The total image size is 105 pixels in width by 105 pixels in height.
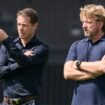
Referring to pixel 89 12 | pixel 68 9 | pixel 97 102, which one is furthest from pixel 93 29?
pixel 68 9

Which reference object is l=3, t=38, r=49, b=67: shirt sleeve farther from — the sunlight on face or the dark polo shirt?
the sunlight on face

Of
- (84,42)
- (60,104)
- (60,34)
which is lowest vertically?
(60,104)

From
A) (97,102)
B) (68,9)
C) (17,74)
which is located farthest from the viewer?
(68,9)

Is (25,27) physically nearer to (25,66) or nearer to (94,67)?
(25,66)

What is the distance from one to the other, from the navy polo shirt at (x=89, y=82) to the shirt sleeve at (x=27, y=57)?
14.1 inches

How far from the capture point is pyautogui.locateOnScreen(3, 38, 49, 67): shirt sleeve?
6.18 metres

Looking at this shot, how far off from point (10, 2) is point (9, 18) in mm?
316

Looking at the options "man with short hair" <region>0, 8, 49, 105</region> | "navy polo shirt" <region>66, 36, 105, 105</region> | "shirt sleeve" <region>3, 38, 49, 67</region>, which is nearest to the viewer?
"navy polo shirt" <region>66, 36, 105, 105</region>

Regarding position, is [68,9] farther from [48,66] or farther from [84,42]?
[84,42]

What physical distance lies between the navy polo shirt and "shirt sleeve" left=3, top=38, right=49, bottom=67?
0.36 meters

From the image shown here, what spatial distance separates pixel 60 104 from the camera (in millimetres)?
11664

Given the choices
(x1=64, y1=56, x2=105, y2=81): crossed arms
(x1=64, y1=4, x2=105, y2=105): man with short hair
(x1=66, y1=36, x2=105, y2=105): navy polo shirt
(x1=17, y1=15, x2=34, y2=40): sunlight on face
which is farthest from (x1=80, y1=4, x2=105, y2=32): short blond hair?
(x1=17, y1=15, x2=34, y2=40): sunlight on face

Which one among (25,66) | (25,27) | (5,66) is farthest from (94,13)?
(5,66)

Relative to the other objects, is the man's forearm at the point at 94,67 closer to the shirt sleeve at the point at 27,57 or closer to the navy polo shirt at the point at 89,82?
the navy polo shirt at the point at 89,82
